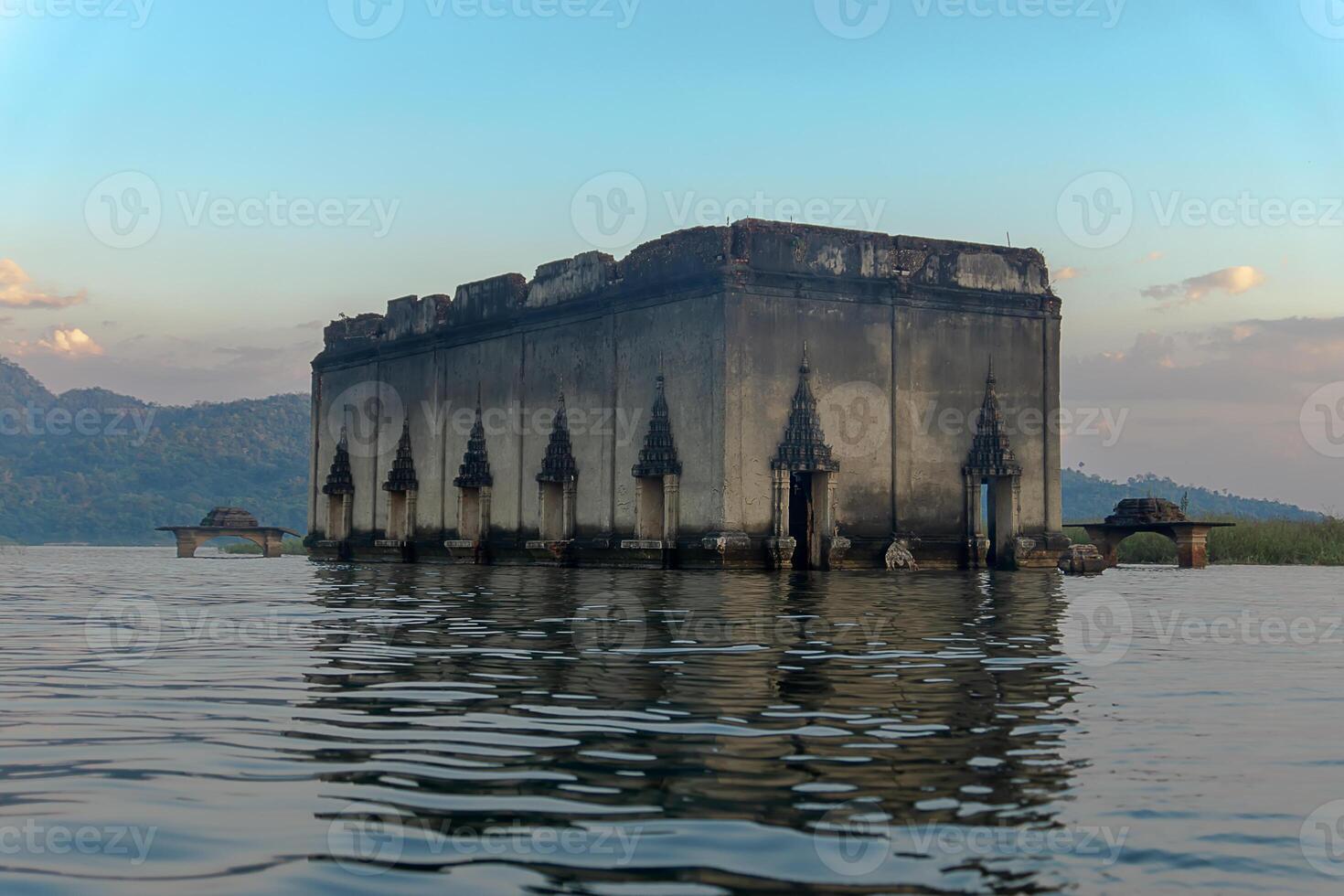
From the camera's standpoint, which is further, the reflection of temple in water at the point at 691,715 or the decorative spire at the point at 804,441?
the decorative spire at the point at 804,441

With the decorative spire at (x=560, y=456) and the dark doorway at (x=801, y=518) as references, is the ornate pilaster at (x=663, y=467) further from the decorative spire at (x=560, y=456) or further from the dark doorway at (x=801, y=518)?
the decorative spire at (x=560, y=456)

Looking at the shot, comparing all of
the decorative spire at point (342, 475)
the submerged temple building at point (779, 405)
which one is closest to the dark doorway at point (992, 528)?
the submerged temple building at point (779, 405)

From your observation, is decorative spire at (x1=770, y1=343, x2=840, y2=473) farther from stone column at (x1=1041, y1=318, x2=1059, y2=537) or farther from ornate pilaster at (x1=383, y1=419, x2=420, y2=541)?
ornate pilaster at (x1=383, y1=419, x2=420, y2=541)

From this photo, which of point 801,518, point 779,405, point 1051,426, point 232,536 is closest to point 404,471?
point 801,518

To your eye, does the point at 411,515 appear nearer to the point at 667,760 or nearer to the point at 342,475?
the point at 342,475

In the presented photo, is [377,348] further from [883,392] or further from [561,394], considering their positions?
[883,392]

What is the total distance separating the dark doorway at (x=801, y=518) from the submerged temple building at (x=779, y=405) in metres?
0.07

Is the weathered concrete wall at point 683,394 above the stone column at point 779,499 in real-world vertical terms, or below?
above

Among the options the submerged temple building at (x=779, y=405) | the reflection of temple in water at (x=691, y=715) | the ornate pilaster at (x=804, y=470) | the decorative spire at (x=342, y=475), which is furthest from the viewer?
the decorative spire at (x=342, y=475)

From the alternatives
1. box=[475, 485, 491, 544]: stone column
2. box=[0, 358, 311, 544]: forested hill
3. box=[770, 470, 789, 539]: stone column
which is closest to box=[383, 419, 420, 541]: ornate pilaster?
box=[475, 485, 491, 544]: stone column

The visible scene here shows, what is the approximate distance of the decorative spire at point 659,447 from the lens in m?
29.0

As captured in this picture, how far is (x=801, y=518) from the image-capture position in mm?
31875

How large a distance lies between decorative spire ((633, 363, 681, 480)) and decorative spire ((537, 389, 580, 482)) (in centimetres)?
327

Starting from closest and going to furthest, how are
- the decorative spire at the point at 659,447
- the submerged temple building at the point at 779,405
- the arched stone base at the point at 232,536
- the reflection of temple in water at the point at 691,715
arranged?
the reflection of temple in water at the point at 691,715
the submerged temple building at the point at 779,405
the decorative spire at the point at 659,447
the arched stone base at the point at 232,536
